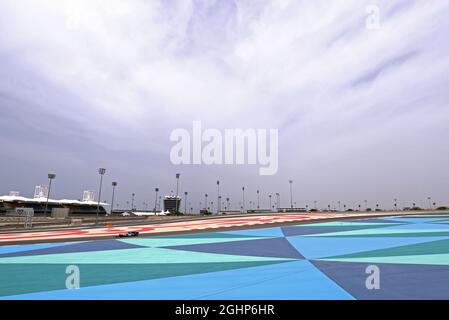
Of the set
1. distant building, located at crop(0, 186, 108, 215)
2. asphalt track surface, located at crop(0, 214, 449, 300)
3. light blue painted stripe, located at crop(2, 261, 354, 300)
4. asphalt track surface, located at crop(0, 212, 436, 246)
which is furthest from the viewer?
distant building, located at crop(0, 186, 108, 215)

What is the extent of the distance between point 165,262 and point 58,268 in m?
5.64

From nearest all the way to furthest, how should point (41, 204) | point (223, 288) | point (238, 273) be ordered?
point (223, 288) < point (238, 273) < point (41, 204)

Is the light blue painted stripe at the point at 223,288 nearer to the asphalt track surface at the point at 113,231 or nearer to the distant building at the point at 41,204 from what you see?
the asphalt track surface at the point at 113,231

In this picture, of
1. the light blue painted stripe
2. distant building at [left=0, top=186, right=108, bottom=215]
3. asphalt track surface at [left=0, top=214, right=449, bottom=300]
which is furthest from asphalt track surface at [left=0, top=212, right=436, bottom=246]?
distant building at [left=0, top=186, right=108, bottom=215]

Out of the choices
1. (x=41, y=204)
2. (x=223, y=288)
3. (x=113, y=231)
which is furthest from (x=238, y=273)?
(x=41, y=204)

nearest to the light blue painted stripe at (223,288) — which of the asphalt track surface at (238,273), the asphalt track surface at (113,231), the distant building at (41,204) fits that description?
the asphalt track surface at (238,273)

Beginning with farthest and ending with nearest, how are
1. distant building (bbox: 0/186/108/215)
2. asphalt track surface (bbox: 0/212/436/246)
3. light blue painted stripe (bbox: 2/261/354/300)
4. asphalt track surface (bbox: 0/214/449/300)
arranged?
distant building (bbox: 0/186/108/215) < asphalt track surface (bbox: 0/212/436/246) < asphalt track surface (bbox: 0/214/449/300) < light blue painted stripe (bbox: 2/261/354/300)

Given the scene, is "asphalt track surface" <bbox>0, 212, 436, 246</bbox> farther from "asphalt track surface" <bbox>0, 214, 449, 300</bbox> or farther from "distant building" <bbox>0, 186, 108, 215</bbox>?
"distant building" <bbox>0, 186, 108, 215</bbox>

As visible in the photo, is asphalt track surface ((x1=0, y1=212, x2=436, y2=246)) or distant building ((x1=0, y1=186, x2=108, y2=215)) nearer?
asphalt track surface ((x1=0, y1=212, x2=436, y2=246))

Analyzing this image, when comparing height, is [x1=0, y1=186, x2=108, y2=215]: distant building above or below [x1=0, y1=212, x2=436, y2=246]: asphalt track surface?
above

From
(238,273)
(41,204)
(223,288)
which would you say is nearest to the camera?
(223,288)

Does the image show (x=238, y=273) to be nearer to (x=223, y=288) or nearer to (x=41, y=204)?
(x=223, y=288)
